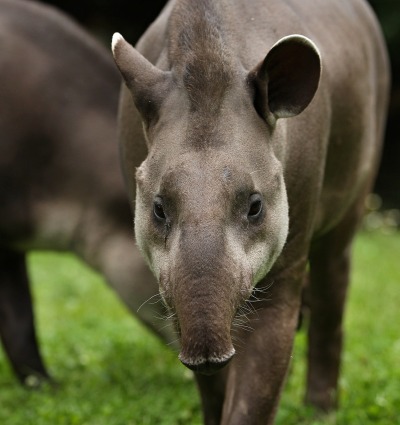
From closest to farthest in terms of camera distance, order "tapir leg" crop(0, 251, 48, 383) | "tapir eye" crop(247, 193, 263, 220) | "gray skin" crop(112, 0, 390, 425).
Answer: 1. "gray skin" crop(112, 0, 390, 425)
2. "tapir eye" crop(247, 193, 263, 220)
3. "tapir leg" crop(0, 251, 48, 383)

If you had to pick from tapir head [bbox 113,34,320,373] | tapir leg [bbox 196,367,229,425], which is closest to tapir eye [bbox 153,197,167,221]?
tapir head [bbox 113,34,320,373]

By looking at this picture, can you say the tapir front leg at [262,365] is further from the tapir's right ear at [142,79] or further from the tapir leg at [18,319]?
the tapir leg at [18,319]

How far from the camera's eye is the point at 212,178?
371cm

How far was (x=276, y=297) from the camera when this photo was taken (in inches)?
177

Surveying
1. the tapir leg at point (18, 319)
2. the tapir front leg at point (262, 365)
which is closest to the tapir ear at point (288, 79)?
the tapir front leg at point (262, 365)

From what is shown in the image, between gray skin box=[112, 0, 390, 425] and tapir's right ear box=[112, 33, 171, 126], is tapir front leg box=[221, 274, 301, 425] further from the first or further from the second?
tapir's right ear box=[112, 33, 171, 126]

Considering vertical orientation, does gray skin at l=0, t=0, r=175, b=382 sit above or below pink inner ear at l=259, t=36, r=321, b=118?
below

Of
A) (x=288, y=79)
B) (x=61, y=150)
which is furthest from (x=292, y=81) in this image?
(x=61, y=150)

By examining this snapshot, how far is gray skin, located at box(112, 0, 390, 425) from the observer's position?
11.8ft

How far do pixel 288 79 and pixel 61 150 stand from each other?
9.66 feet

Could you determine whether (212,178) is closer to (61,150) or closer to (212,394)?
(212,394)

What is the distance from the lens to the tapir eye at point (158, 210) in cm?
379

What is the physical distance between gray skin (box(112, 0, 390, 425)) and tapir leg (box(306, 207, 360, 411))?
513mm

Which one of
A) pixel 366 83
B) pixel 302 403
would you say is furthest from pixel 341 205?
pixel 302 403
